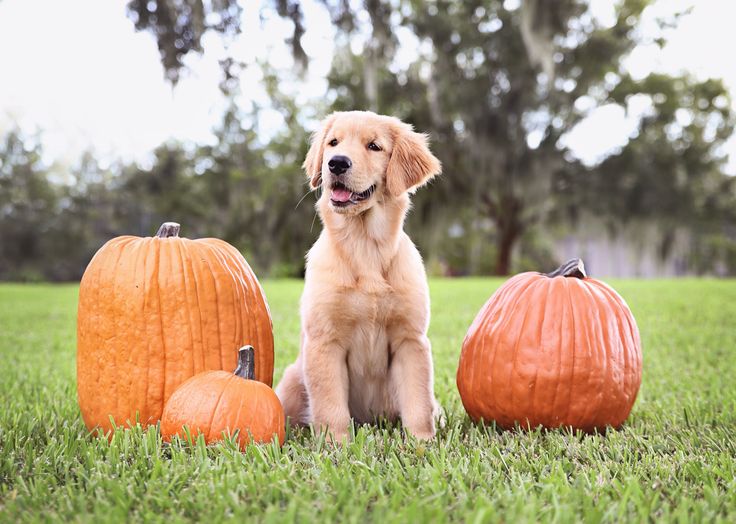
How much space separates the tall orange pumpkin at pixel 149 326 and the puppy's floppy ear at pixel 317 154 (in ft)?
1.96

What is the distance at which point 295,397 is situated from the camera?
264cm

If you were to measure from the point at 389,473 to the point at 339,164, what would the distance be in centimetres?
120

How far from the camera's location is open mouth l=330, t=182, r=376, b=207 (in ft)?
8.07

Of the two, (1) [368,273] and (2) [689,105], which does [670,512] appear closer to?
(1) [368,273]

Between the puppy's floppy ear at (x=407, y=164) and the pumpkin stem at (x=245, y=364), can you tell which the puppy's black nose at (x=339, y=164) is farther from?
the pumpkin stem at (x=245, y=364)

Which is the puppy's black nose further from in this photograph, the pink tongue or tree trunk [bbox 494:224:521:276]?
tree trunk [bbox 494:224:521:276]

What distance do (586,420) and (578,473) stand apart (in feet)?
2.00

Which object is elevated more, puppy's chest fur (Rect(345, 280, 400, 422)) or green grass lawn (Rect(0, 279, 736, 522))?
puppy's chest fur (Rect(345, 280, 400, 422))

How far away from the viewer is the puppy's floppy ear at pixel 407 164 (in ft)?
8.46

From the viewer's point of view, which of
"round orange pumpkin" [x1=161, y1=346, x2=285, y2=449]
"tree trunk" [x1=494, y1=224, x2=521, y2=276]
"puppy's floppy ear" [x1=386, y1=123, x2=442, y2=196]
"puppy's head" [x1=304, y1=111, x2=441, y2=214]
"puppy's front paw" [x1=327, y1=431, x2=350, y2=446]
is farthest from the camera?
"tree trunk" [x1=494, y1=224, x2=521, y2=276]

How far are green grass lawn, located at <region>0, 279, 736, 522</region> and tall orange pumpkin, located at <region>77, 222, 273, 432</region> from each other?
0.17 meters

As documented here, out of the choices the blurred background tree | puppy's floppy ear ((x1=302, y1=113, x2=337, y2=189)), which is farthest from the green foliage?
puppy's floppy ear ((x1=302, y1=113, x2=337, y2=189))

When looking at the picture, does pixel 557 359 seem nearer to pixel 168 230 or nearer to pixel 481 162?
pixel 168 230

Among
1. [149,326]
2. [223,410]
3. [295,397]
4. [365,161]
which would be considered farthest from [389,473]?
[365,161]
